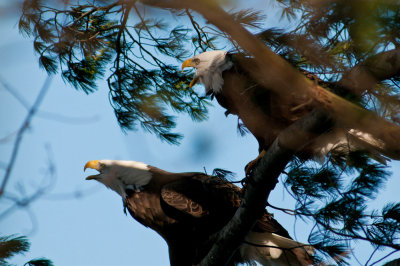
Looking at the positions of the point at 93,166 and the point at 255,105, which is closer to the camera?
the point at 255,105

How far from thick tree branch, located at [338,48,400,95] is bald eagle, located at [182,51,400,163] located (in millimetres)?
652

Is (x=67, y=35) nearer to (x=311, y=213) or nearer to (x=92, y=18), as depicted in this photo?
(x=92, y=18)

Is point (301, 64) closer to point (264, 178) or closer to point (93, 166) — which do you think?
point (264, 178)

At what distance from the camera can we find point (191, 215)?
3.46 meters

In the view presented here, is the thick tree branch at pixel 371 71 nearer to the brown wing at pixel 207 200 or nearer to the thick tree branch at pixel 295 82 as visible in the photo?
the thick tree branch at pixel 295 82

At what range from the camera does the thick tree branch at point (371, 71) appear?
1.97 m

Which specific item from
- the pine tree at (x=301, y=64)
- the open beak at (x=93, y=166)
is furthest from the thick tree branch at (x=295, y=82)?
the open beak at (x=93, y=166)

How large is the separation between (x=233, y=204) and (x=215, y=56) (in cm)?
117

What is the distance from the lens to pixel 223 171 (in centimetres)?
298

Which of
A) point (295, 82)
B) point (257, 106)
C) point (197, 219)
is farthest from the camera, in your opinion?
point (197, 219)

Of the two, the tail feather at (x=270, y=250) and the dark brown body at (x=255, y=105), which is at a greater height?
the dark brown body at (x=255, y=105)

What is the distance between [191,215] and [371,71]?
1.93 m

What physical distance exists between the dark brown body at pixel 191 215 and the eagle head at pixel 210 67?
0.74m

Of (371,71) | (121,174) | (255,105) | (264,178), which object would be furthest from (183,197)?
(371,71)
